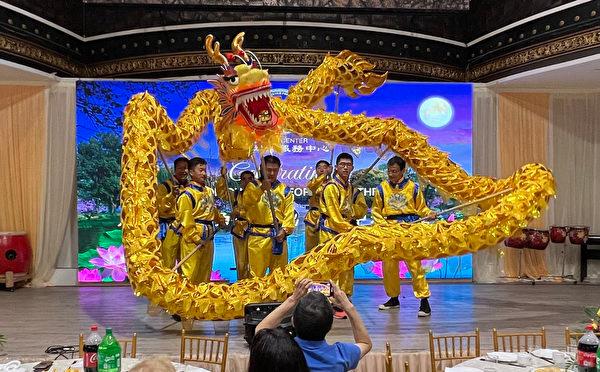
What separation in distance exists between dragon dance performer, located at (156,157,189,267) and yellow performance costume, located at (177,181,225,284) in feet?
0.90

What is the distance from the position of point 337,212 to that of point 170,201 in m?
1.61

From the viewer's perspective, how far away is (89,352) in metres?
2.75

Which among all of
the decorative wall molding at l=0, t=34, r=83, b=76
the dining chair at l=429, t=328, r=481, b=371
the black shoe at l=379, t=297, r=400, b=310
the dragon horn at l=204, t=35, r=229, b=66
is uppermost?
the decorative wall molding at l=0, t=34, r=83, b=76

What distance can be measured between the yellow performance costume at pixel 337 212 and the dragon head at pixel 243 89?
1.19m

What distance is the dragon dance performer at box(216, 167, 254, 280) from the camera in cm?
580

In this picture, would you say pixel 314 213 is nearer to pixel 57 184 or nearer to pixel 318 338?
pixel 57 184

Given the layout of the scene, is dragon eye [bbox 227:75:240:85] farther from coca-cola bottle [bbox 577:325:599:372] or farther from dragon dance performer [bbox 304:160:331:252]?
coca-cola bottle [bbox 577:325:599:372]

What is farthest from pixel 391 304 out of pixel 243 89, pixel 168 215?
pixel 243 89

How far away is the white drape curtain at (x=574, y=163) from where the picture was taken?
325 inches

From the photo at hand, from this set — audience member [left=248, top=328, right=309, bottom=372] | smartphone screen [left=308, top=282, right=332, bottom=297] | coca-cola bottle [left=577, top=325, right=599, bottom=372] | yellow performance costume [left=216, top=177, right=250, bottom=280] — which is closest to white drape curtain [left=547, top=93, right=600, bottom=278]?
yellow performance costume [left=216, top=177, right=250, bottom=280]

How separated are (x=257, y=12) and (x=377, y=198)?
342cm

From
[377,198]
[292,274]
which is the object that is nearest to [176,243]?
[292,274]

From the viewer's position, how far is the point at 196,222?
18.1 feet

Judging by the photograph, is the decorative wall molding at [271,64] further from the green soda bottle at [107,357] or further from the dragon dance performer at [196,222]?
the green soda bottle at [107,357]
